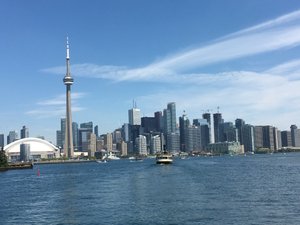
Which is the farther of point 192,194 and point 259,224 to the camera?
point 192,194

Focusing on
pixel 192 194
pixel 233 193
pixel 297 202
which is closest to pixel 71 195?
pixel 192 194

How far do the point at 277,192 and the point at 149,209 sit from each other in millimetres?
24457

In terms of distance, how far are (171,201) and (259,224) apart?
773 inches

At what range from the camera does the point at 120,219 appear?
50.7 meters

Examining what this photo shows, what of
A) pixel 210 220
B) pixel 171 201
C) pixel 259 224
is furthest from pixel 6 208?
pixel 259 224

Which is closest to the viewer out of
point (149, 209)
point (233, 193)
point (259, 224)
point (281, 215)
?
point (259, 224)

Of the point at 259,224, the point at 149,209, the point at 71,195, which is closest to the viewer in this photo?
the point at 259,224

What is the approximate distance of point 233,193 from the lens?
231 ft

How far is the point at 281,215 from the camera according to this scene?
1939 inches

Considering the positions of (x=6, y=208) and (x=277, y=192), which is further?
(x=277, y=192)

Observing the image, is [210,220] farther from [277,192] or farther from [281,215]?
[277,192]

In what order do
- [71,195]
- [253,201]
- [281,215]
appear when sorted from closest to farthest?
[281,215] < [253,201] < [71,195]

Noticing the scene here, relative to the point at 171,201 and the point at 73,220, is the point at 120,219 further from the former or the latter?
the point at 171,201

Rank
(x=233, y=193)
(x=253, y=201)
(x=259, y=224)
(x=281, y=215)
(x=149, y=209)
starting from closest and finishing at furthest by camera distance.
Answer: (x=259, y=224) < (x=281, y=215) < (x=149, y=209) < (x=253, y=201) < (x=233, y=193)
